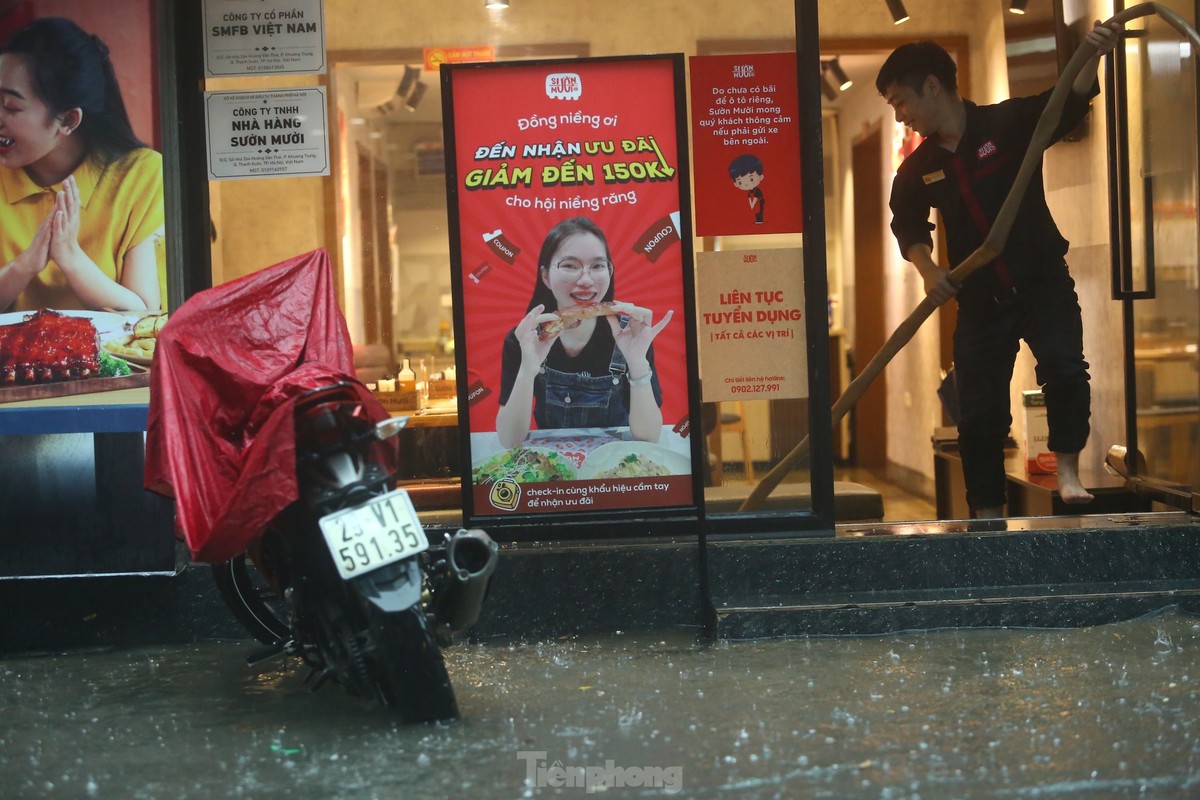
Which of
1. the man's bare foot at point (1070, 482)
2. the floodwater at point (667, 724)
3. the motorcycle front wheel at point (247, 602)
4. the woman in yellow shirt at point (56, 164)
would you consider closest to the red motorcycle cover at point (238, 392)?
the motorcycle front wheel at point (247, 602)

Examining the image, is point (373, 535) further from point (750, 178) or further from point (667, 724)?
point (750, 178)

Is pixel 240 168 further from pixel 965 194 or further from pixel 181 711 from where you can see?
pixel 965 194

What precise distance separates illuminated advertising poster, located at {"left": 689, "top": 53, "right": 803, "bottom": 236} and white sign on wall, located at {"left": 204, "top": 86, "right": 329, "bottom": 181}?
1.64m

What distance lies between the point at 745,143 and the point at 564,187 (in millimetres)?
820

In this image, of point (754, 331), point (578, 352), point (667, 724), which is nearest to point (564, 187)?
point (578, 352)

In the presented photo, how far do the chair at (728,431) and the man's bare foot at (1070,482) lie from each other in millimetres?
1595

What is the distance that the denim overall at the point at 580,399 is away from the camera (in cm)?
565

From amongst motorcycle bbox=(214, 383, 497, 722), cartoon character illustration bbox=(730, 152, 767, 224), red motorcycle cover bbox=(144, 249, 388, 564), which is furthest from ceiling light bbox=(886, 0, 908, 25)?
motorcycle bbox=(214, 383, 497, 722)

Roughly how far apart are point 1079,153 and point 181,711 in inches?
229

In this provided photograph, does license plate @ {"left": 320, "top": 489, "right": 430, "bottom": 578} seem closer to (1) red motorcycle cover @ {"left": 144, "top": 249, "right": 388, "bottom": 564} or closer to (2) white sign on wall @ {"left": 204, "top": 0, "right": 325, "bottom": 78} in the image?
(1) red motorcycle cover @ {"left": 144, "top": 249, "right": 388, "bottom": 564}

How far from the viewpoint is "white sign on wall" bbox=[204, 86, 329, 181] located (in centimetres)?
582

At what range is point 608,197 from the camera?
562 centimetres

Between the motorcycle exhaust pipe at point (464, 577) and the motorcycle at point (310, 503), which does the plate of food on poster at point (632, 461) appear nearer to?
the motorcycle at point (310, 503)

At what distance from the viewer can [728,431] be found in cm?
598
